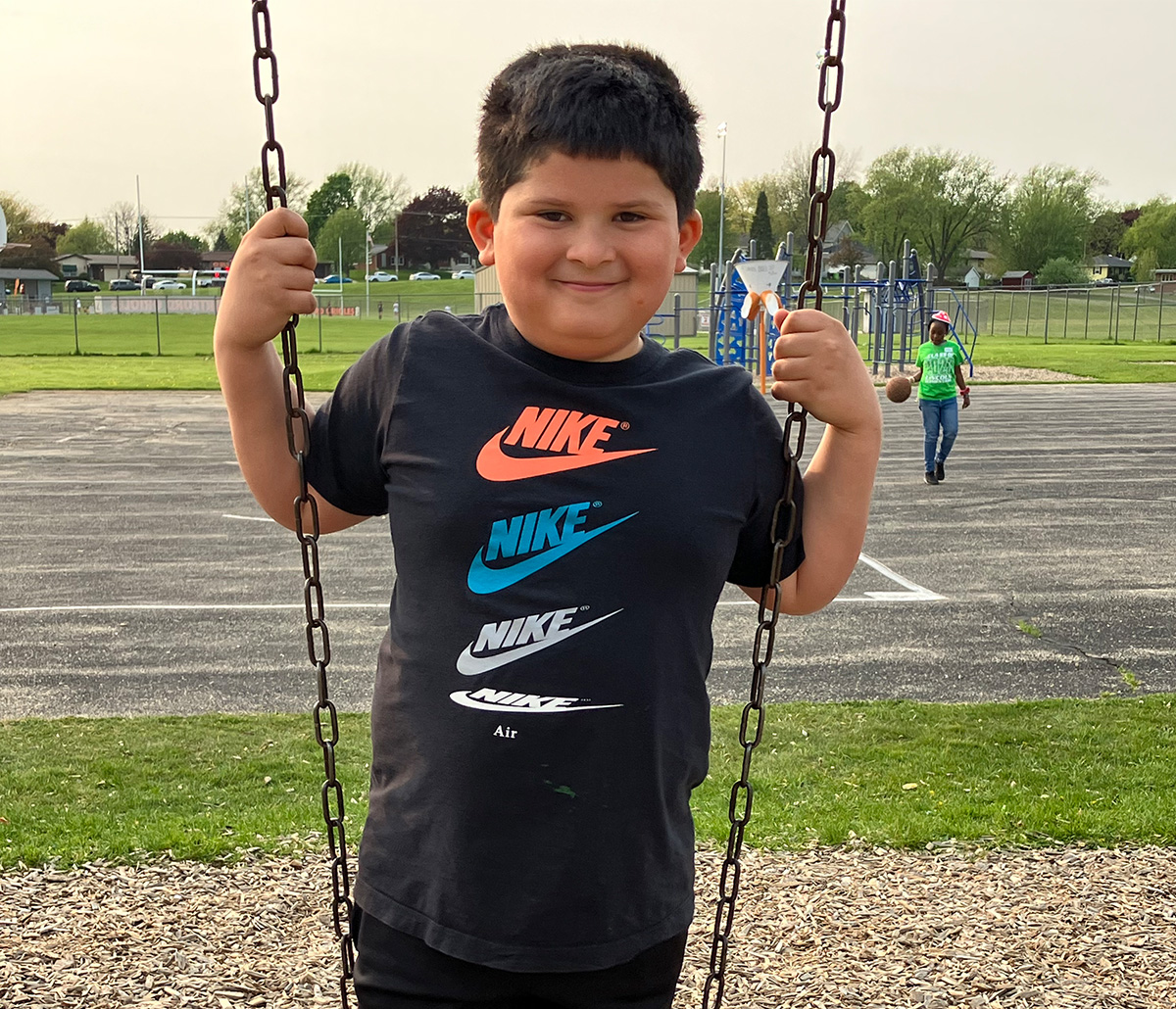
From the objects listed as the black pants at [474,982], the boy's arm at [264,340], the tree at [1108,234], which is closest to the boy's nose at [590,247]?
the boy's arm at [264,340]

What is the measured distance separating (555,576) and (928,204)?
260 ft

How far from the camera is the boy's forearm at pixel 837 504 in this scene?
1.97m

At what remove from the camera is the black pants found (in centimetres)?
170

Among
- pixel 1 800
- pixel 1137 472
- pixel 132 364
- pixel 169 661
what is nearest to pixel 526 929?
pixel 1 800

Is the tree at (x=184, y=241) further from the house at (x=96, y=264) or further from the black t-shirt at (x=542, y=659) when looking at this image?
the black t-shirt at (x=542, y=659)

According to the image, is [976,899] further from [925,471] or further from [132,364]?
[132,364]

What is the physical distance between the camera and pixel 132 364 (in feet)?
113

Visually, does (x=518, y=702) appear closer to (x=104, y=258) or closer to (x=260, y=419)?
(x=260, y=419)

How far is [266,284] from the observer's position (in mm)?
1905

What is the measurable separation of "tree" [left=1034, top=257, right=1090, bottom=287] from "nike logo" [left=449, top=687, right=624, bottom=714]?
76603 millimetres

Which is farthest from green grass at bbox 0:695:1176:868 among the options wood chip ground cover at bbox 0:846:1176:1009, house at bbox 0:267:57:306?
house at bbox 0:267:57:306

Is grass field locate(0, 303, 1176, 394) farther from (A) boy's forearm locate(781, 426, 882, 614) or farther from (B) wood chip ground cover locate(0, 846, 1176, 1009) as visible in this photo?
(A) boy's forearm locate(781, 426, 882, 614)

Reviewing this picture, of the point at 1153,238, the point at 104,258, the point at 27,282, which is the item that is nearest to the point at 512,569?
the point at 1153,238

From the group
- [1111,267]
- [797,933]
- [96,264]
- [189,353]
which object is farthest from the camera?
[96,264]
